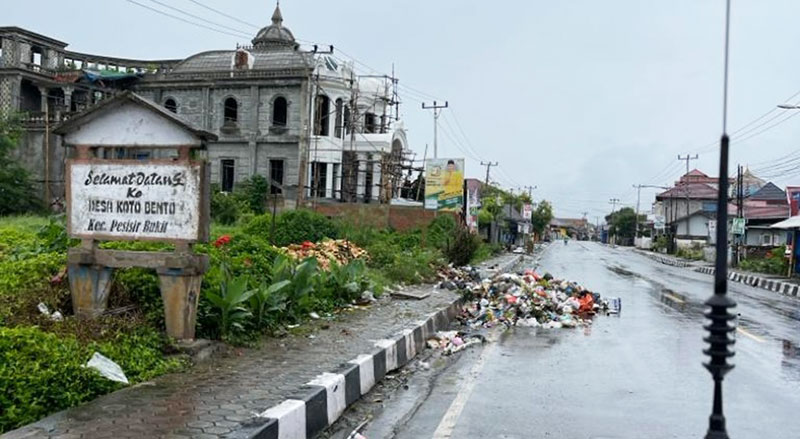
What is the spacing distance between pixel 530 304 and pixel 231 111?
105ft

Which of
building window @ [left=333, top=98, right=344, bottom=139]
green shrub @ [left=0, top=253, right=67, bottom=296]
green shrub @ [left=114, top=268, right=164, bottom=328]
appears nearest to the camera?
green shrub @ [left=0, top=253, right=67, bottom=296]

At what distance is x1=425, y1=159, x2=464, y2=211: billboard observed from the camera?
31.1m

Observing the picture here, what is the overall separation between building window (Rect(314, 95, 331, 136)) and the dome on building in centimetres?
646

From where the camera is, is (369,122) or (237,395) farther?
(369,122)

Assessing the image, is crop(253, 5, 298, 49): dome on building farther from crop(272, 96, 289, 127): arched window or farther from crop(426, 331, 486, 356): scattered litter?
crop(426, 331, 486, 356): scattered litter

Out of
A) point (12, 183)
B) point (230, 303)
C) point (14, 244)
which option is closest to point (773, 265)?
point (230, 303)

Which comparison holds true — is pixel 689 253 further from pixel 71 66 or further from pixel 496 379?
pixel 496 379

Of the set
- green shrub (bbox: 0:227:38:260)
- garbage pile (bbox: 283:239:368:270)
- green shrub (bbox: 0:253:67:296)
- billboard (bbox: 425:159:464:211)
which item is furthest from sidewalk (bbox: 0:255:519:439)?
billboard (bbox: 425:159:464:211)

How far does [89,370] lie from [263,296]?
3.08m

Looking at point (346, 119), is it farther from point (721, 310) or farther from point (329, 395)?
point (721, 310)

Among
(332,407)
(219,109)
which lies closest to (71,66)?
(219,109)

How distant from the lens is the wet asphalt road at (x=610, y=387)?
580 centimetres

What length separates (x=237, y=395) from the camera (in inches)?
223

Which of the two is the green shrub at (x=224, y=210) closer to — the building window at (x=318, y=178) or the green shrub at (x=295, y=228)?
the building window at (x=318, y=178)
